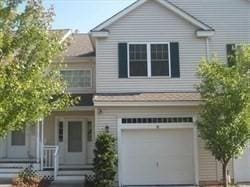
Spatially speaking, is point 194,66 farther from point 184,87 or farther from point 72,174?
point 72,174

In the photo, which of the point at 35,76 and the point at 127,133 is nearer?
the point at 35,76

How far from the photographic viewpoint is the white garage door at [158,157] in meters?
22.7

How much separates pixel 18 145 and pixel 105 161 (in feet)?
22.3

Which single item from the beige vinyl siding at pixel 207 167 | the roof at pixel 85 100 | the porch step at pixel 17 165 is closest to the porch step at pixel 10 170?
the porch step at pixel 17 165

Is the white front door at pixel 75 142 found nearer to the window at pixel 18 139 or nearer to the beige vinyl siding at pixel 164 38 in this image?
the window at pixel 18 139

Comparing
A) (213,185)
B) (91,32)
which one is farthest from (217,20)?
(213,185)

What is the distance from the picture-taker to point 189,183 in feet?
74.1

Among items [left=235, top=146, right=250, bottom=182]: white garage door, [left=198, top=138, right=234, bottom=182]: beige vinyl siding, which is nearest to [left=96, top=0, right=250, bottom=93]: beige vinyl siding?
[left=198, top=138, right=234, bottom=182]: beige vinyl siding

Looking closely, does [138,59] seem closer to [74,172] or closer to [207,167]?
[207,167]

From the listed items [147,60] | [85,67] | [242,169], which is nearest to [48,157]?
[85,67]

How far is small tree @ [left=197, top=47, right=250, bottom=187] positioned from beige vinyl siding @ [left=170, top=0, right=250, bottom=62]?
4.63 meters

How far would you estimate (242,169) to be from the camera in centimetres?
2308

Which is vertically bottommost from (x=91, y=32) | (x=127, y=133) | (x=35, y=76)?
(x=127, y=133)

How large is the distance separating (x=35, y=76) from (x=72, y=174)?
1038cm
